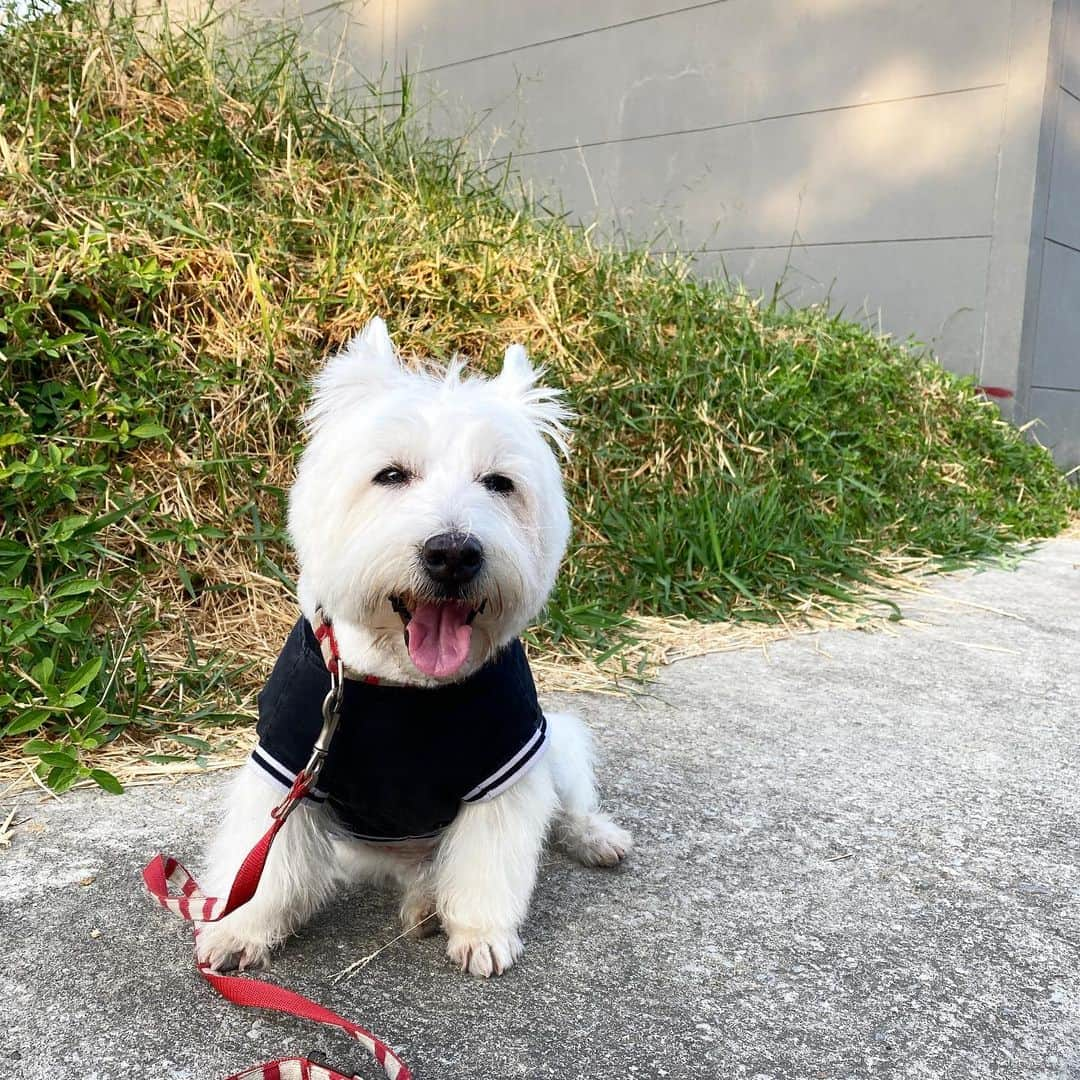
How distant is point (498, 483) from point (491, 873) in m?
0.78

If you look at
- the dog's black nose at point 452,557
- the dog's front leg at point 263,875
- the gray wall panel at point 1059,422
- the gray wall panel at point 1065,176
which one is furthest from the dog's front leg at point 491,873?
the gray wall panel at point 1065,176

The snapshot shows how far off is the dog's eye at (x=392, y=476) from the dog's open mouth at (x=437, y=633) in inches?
9.5

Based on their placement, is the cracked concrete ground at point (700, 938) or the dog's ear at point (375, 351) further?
the dog's ear at point (375, 351)

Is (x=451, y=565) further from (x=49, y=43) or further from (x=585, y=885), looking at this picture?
(x=49, y=43)

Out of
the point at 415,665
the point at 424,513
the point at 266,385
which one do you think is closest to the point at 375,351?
the point at 424,513

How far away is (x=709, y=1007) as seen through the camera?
183 cm

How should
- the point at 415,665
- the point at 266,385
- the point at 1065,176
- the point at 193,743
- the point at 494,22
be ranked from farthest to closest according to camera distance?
1. the point at 494,22
2. the point at 1065,176
3. the point at 266,385
4. the point at 193,743
5. the point at 415,665

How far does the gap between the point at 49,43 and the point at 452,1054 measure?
16.1 ft

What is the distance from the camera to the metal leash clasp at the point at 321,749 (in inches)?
74.8

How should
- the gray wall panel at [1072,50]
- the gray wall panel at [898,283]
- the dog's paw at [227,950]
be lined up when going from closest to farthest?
the dog's paw at [227,950] < the gray wall panel at [1072,50] < the gray wall panel at [898,283]

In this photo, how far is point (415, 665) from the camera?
6.27ft

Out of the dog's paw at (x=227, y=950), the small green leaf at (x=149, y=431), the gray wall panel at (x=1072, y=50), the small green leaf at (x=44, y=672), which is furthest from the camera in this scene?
the gray wall panel at (x=1072, y=50)

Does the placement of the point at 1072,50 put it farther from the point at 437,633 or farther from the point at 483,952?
the point at 483,952

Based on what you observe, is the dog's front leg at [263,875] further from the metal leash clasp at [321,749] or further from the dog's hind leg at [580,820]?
the dog's hind leg at [580,820]
